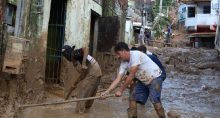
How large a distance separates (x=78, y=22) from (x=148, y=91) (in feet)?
18.0

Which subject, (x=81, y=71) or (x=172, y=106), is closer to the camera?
(x=81, y=71)

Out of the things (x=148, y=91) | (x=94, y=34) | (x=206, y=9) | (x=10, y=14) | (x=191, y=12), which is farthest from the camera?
(x=191, y=12)

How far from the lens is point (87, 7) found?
13.2 m

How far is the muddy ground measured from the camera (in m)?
9.05

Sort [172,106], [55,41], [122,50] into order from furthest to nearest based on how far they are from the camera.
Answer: [55,41]
[172,106]
[122,50]

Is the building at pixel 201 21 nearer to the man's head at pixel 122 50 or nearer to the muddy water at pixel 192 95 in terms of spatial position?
the muddy water at pixel 192 95

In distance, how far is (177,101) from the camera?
37.3ft

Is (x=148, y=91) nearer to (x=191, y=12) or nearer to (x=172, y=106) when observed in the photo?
(x=172, y=106)

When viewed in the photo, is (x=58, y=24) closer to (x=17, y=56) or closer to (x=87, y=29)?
(x=87, y=29)

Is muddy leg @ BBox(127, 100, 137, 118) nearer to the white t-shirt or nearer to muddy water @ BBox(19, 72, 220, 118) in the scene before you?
the white t-shirt

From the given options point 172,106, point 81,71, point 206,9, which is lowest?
point 172,106

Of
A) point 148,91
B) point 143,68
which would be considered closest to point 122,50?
point 143,68

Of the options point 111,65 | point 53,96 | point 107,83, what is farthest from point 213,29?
point 53,96

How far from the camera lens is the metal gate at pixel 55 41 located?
11945 mm
